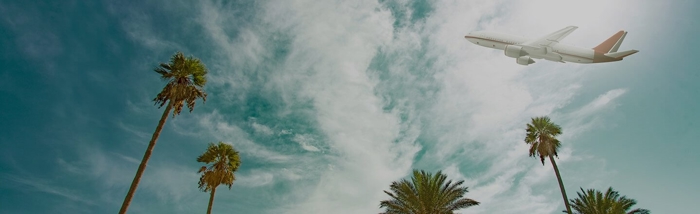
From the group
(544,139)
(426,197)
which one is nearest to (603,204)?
(544,139)

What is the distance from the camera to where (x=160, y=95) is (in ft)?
68.2

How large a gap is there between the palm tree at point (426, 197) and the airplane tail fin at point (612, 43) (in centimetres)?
1944

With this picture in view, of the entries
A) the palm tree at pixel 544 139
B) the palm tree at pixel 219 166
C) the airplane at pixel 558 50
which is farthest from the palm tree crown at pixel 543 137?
the palm tree at pixel 219 166

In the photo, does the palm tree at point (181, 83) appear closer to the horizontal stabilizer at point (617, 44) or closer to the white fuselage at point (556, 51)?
the white fuselage at point (556, 51)

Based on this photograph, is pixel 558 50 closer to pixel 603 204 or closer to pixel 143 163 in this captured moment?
pixel 603 204

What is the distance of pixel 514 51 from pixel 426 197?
612 inches

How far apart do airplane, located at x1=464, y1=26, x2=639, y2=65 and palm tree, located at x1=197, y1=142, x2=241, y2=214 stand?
27.3 meters

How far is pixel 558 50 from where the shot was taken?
94.9ft

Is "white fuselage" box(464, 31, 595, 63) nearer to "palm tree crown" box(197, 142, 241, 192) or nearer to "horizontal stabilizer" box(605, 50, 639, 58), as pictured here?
"horizontal stabilizer" box(605, 50, 639, 58)

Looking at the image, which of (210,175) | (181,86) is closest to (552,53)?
(181,86)

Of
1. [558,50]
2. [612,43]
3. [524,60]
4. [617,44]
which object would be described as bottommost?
[524,60]

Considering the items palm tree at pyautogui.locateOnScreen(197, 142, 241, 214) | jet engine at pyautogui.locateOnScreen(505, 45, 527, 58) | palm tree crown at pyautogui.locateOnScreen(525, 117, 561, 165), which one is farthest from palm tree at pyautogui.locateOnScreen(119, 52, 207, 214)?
palm tree crown at pyautogui.locateOnScreen(525, 117, 561, 165)

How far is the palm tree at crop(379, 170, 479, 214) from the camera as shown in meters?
25.9

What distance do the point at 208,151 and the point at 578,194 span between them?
127 feet
